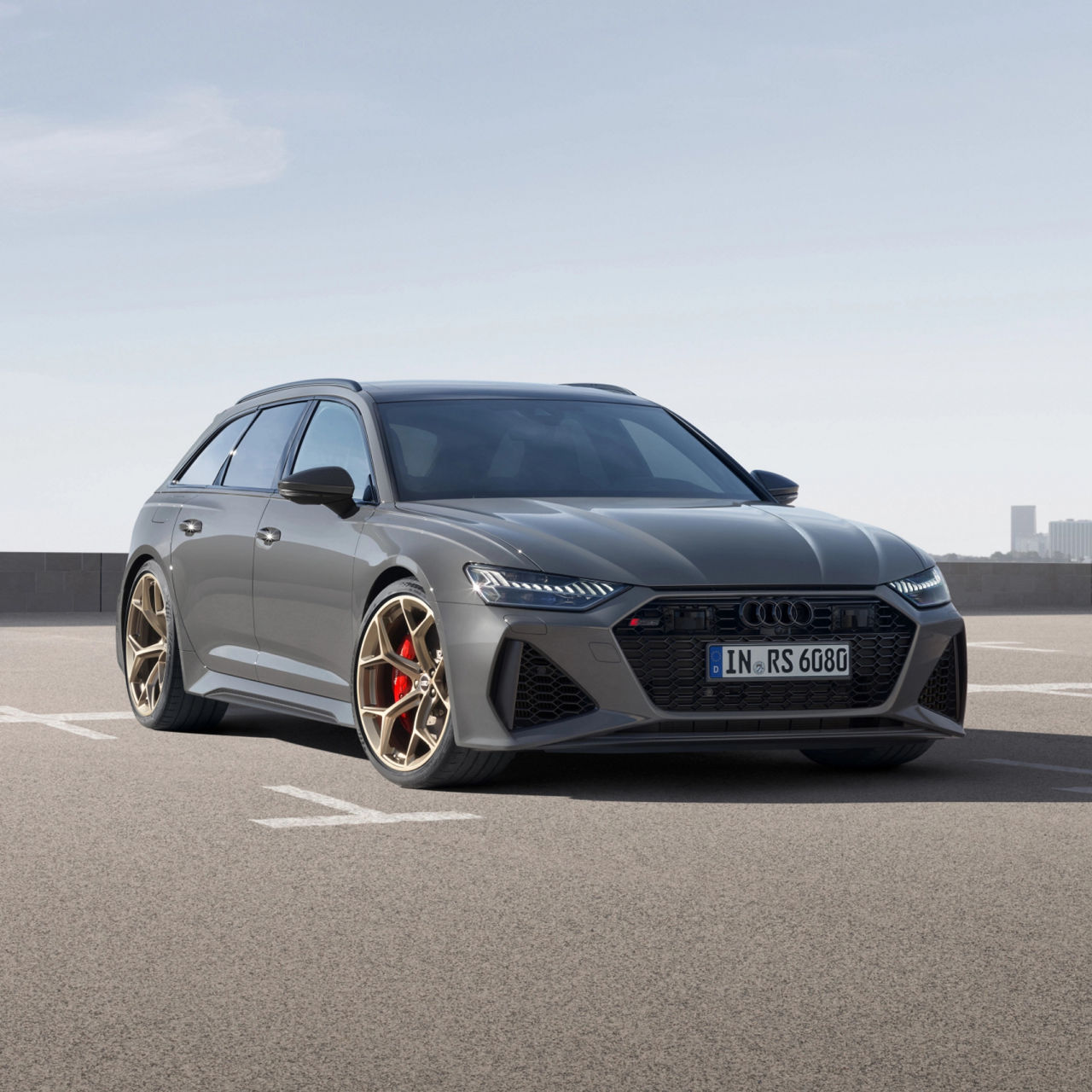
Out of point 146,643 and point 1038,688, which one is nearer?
point 146,643

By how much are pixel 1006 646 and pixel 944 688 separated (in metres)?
10.1

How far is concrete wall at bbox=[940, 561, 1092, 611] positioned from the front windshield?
21463 millimetres

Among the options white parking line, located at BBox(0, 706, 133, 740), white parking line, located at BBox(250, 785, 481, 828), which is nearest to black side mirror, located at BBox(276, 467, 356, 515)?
white parking line, located at BBox(250, 785, 481, 828)

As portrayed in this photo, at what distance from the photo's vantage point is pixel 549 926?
15.1 feet

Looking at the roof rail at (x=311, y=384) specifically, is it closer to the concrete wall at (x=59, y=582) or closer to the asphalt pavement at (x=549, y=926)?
the asphalt pavement at (x=549, y=926)

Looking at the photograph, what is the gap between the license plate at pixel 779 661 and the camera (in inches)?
262

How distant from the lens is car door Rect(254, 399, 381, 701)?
24.5ft

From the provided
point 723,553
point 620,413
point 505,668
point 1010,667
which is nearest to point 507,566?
point 505,668

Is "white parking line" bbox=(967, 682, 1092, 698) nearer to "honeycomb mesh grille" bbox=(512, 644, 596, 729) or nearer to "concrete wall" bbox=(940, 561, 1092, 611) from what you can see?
"honeycomb mesh grille" bbox=(512, 644, 596, 729)

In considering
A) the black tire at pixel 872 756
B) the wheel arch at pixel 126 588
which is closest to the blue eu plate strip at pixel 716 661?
the black tire at pixel 872 756

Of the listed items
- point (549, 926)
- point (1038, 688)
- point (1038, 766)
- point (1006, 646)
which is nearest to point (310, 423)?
point (1038, 766)

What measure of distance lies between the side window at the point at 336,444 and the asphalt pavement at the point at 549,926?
1246 millimetres

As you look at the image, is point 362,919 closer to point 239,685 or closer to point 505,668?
point 505,668

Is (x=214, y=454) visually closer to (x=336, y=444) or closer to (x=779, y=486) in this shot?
(x=336, y=444)
